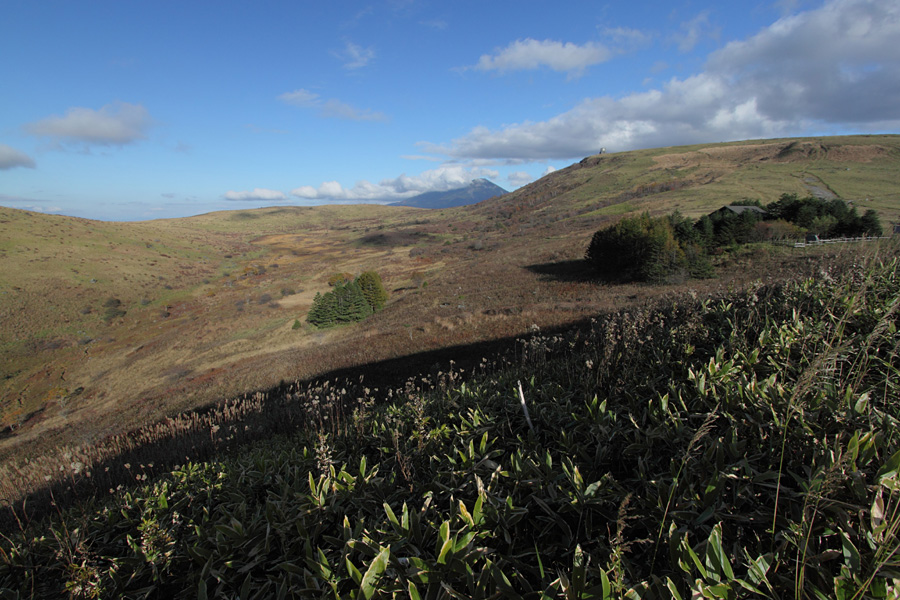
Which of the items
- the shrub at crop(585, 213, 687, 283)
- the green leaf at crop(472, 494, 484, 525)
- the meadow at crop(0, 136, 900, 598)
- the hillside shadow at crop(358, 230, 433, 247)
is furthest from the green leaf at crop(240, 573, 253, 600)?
the hillside shadow at crop(358, 230, 433, 247)

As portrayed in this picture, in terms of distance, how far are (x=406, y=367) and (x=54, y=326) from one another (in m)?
51.1

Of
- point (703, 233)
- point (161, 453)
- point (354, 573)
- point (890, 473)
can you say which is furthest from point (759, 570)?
point (703, 233)

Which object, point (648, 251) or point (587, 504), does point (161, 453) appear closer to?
point (587, 504)

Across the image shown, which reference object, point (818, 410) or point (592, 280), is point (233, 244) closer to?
point (592, 280)

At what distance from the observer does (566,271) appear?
36.7 m

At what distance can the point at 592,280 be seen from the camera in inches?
1244

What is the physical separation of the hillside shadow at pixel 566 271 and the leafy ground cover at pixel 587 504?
30324mm

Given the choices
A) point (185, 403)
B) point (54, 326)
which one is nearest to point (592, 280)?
point (185, 403)

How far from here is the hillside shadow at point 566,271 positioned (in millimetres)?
33481

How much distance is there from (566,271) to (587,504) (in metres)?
36.4

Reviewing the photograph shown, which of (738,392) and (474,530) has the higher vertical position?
(738,392)

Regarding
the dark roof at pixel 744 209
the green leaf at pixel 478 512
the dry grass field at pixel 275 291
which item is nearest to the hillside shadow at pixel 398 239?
the dry grass field at pixel 275 291

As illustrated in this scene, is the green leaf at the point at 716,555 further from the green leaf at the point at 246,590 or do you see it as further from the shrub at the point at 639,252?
the shrub at the point at 639,252

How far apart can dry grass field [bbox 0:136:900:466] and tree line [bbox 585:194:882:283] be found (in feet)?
9.23
